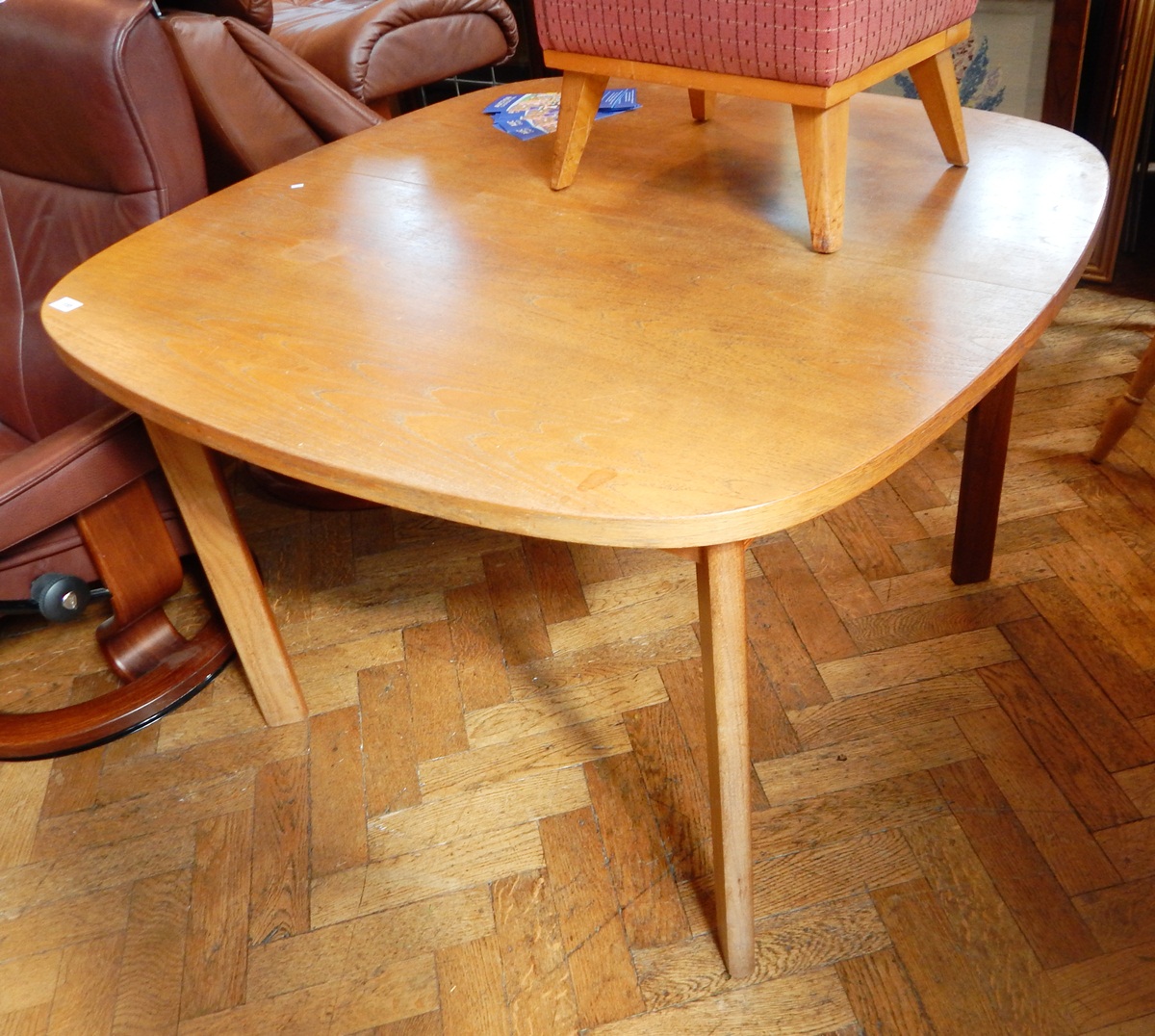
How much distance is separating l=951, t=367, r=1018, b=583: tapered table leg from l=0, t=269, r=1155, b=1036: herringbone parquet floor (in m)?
0.05

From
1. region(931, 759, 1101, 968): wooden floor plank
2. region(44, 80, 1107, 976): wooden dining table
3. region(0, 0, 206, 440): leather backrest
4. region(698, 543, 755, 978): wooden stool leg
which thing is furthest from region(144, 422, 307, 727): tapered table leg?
region(931, 759, 1101, 968): wooden floor plank

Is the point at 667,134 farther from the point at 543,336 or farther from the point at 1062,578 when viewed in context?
the point at 1062,578

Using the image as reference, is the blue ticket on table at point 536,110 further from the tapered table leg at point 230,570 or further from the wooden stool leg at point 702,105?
the tapered table leg at point 230,570

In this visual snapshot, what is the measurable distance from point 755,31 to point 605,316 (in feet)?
1.01

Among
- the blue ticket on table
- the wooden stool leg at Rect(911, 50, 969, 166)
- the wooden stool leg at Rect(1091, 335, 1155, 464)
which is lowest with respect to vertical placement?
the wooden stool leg at Rect(1091, 335, 1155, 464)

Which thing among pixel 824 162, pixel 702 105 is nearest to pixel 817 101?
pixel 824 162

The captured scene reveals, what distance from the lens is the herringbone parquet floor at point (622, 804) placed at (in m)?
1.16

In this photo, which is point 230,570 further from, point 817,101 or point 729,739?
point 817,101

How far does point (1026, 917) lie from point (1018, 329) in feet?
2.20

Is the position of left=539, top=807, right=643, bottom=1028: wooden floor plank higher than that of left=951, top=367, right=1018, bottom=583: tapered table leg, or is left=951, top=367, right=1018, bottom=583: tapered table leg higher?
left=951, top=367, right=1018, bottom=583: tapered table leg

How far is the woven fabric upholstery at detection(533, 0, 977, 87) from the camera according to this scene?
0.97 metres

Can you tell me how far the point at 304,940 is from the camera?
1.25m

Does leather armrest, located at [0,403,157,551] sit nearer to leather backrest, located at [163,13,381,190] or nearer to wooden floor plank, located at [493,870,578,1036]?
leather backrest, located at [163,13,381,190]

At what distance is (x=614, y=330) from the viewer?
0.98 metres
